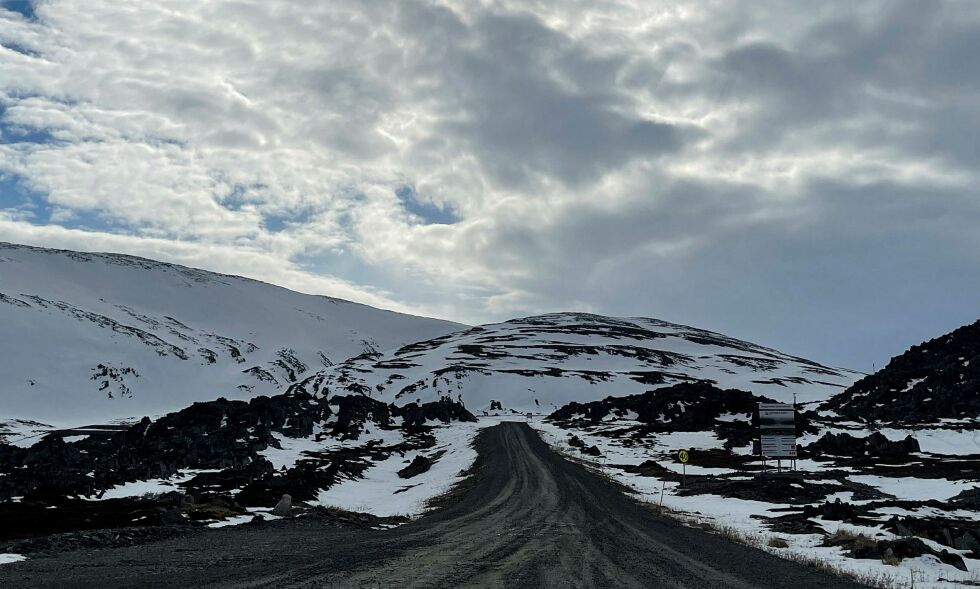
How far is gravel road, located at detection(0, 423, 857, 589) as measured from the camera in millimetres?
14586

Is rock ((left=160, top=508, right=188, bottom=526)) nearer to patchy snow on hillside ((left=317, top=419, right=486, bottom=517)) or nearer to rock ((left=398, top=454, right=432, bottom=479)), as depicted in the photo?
patchy snow on hillside ((left=317, top=419, right=486, bottom=517))

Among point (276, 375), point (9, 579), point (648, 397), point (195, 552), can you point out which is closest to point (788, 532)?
point (195, 552)

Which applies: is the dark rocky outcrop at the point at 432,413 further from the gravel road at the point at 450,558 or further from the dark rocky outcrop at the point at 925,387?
the gravel road at the point at 450,558

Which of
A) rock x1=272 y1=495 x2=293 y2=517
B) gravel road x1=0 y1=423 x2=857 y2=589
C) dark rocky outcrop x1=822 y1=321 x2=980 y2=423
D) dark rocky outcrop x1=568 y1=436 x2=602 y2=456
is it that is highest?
dark rocky outcrop x1=822 y1=321 x2=980 y2=423

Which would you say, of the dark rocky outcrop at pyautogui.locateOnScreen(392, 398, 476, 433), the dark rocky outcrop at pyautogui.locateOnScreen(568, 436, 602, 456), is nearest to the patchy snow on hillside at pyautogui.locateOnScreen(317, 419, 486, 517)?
the dark rocky outcrop at pyautogui.locateOnScreen(568, 436, 602, 456)

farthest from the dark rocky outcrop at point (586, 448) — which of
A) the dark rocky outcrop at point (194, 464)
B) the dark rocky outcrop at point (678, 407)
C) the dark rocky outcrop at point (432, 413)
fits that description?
the dark rocky outcrop at point (432, 413)

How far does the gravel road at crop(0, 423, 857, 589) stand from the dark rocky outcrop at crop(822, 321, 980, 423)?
7512cm

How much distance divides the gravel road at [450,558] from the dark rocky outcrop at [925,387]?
75122 mm

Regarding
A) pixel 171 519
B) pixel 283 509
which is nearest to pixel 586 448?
pixel 283 509

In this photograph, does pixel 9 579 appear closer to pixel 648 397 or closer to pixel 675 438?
pixel 675 438

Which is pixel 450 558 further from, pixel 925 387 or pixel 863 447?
pixel 925 387

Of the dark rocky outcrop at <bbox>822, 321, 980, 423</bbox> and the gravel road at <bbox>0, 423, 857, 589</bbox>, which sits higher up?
the dark rocky outcrop at <bbox>822, 321, 980, 423</bbox>

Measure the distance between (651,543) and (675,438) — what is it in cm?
7118

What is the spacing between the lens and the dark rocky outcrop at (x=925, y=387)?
276 ft
